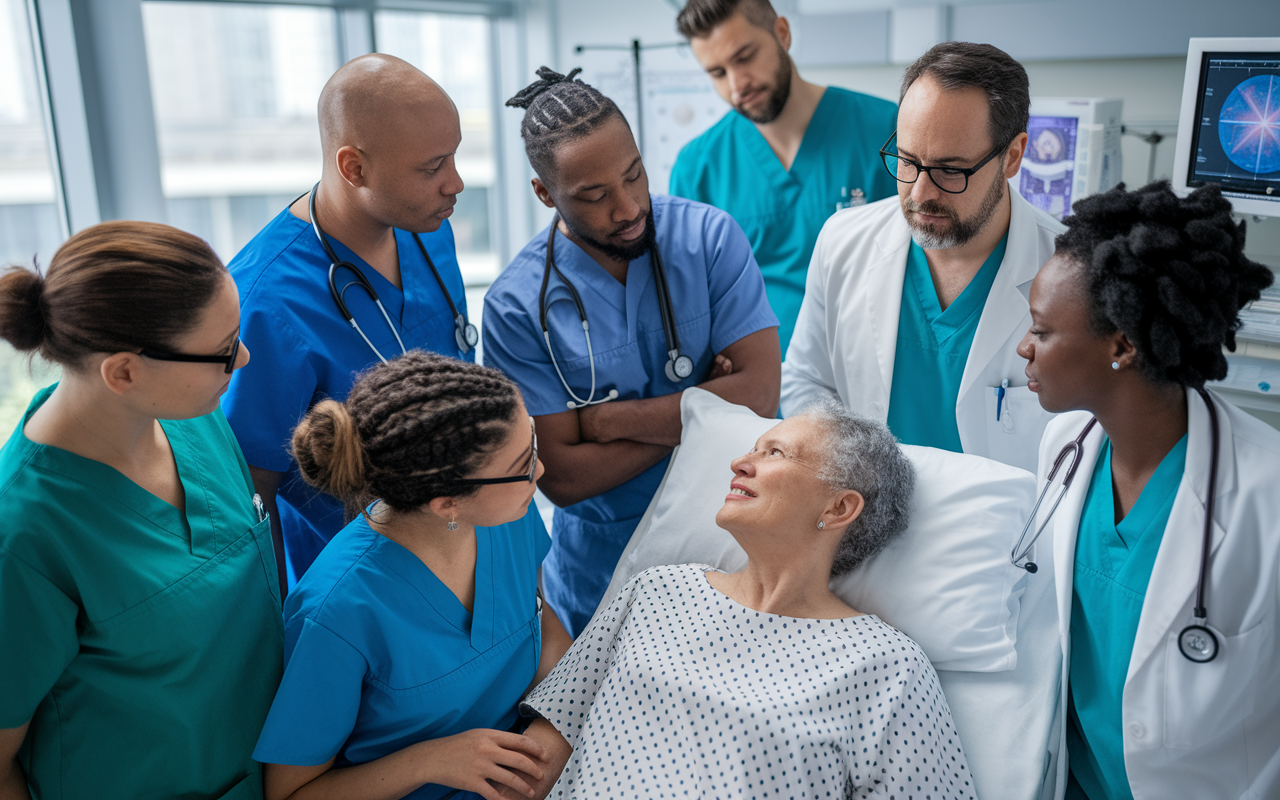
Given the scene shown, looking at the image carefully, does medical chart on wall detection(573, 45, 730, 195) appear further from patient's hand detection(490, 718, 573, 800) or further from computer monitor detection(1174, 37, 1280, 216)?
patient's hand detection(490, 718, 573, 800)

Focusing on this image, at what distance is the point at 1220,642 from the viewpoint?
108 cm

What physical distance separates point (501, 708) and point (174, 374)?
2.35 feet

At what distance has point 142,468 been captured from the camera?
1.16 metres

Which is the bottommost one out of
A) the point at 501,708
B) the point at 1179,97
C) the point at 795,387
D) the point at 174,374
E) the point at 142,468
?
the point at 501,708

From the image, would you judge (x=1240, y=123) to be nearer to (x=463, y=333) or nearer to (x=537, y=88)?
(x=537, y=88)

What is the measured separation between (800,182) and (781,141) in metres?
0.14

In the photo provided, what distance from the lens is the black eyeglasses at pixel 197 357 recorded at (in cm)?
107

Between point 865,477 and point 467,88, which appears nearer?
point 865,477

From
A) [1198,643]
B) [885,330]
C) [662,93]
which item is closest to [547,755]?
[1198,643]

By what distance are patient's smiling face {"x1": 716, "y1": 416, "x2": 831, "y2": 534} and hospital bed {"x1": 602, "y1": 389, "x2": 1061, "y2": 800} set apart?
154 millimetres

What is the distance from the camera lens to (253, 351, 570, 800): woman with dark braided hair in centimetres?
119

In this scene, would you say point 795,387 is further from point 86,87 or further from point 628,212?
point 86,87

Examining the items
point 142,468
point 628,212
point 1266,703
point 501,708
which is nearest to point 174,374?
point 142,468

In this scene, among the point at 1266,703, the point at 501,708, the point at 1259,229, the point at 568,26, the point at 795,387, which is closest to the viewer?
the point at 1266,703
